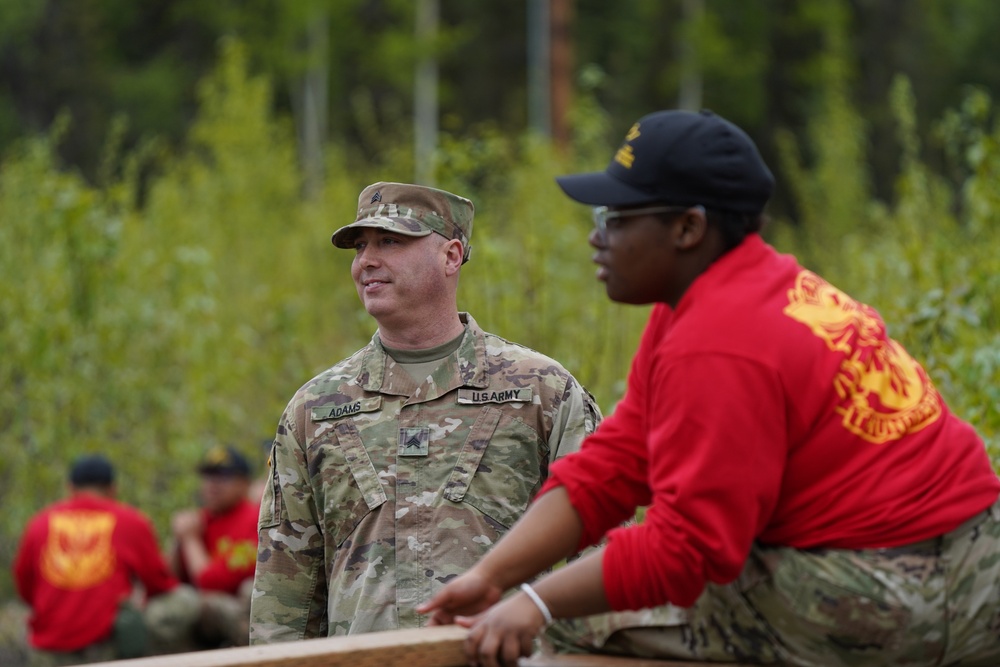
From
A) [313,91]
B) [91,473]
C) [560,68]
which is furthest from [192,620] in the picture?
[313,91]

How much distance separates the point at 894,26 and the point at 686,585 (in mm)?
24797

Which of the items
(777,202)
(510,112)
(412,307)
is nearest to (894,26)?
(777,202)

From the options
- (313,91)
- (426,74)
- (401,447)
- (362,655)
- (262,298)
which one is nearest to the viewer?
(362,655)

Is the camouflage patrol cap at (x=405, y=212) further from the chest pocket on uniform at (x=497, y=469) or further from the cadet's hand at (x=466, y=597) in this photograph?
the cadet's hand at (x=466, y=597)

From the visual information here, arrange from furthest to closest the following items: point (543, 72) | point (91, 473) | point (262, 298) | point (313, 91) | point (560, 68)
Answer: point (313, 91) → point (560, 68) → point (543, 72) → point (262, 298) → point (91, 473)

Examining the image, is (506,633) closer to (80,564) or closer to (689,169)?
(689,169)

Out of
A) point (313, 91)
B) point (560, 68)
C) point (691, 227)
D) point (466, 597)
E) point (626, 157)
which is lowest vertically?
point (466, 597)

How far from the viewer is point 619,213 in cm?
266

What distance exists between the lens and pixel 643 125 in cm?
267

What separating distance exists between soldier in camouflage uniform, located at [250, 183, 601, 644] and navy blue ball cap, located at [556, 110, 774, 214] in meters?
1.28

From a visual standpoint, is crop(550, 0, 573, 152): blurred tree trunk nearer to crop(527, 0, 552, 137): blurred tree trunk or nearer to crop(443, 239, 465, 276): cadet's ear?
crop(527, 0, 552, 137): blurred tree trunk

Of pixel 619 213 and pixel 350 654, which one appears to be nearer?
pixel 350 654

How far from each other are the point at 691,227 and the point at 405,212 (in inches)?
57.2

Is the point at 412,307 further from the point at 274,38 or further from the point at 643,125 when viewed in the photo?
the point at 274,38
